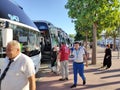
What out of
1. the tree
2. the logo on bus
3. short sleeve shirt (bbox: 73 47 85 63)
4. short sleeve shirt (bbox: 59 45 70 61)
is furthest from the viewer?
the tree

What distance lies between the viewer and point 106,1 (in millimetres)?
24703

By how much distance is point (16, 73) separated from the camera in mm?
5203

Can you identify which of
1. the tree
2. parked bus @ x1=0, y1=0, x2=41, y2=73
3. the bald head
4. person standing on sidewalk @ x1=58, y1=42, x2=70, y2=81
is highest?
the tree

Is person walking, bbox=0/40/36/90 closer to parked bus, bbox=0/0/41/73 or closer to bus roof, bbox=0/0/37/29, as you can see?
parked bus, bbox=0/0/41/73

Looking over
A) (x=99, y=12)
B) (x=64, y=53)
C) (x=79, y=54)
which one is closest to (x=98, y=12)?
(x=99, y=12)

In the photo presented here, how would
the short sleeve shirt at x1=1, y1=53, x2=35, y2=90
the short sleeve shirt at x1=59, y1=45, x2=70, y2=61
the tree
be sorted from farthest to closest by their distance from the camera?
A: the tree < the short sleeve shirt at x1=59, y1=45, x2=70, y2=61 < the short sleeve shirt at x1=1, y1=53, x2=35, y2=90

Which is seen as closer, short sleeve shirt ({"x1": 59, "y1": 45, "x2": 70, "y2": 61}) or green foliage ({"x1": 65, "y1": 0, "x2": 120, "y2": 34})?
short sleeve shirt ({"x1": 59, "y1": 45, "x2": 70, "y2": 61})

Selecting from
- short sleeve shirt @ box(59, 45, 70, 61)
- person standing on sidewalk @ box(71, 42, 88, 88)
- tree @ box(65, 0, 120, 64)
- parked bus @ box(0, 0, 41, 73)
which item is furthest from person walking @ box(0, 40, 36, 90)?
tree @ box(65, 0, 120, 64)

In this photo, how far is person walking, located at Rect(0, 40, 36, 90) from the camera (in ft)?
17.1

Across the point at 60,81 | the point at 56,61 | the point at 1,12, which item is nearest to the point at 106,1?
the point at 56,61

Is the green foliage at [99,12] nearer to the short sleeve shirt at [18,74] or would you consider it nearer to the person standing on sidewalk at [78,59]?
the person standing on sidewalk at [78,59]

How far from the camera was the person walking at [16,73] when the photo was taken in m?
5.21

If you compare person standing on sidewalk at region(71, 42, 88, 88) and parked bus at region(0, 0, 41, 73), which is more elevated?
parked bus at region(0, 0, 41, 73)

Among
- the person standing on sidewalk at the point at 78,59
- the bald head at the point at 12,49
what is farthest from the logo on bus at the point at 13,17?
the bald head at the point at 12,49
